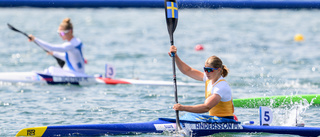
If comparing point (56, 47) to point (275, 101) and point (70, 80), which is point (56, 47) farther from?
point (275, 101)

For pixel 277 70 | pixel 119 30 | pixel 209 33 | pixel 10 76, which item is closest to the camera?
pixel 10 76

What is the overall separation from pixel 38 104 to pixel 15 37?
13.9 meters

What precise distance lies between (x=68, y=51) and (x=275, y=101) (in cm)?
445

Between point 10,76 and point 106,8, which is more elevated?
point 106,8

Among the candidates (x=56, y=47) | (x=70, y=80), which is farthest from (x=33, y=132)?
(x=70, y=80)

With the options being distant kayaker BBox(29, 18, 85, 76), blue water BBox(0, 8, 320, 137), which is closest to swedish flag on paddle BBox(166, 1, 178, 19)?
blue water BBox(0, 8, 320, 137)

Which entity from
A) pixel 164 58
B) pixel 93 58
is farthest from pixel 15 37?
pixel 164 58

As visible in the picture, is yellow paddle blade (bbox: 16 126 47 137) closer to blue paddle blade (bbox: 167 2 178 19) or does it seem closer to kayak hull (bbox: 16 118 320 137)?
kayak hull (bbox: 16 118 320 137)

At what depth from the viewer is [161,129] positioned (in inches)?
281

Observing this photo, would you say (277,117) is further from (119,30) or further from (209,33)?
(119,30)

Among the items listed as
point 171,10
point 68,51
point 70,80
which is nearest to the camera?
point 171,10

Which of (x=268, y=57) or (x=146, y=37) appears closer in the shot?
(x=268, y=57)

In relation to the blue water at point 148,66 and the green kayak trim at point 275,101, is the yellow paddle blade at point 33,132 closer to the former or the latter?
the blue water at point 148,66

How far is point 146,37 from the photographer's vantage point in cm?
2370
